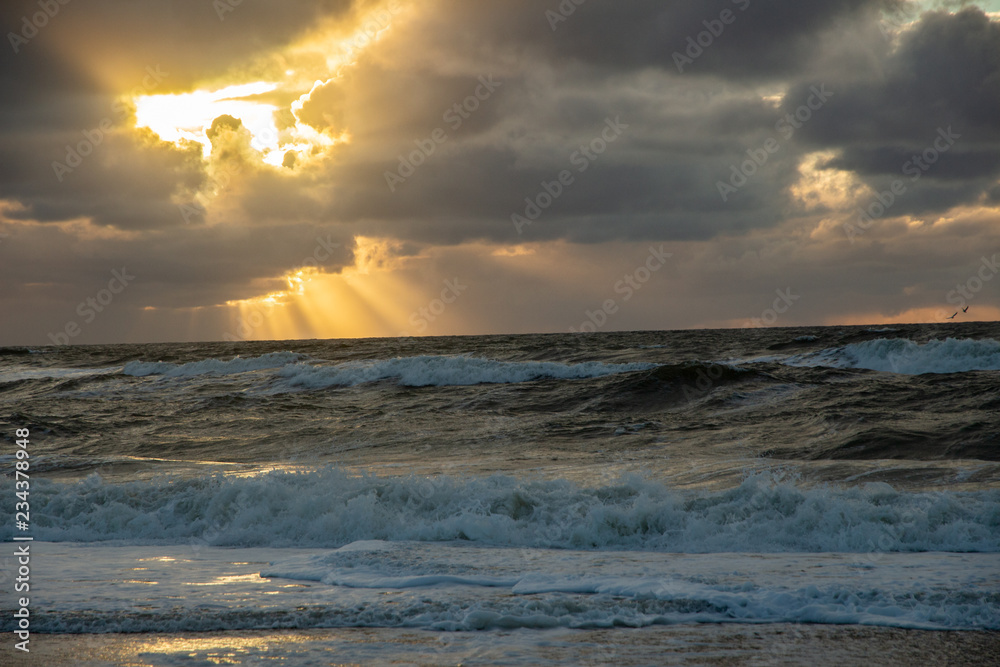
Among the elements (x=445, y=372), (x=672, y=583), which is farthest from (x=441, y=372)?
(x=672, y=583)

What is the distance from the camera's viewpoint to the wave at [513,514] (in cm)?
798

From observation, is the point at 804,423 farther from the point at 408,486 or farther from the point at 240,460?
the point at 240,460

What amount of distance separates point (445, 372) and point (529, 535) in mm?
21622

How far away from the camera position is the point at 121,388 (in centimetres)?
3219

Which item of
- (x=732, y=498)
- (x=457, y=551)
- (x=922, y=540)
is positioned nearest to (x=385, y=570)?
(x=457, y=551)

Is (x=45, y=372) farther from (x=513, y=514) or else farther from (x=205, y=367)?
(x=513, y=514)

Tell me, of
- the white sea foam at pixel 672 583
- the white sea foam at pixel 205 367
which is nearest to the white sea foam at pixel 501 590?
the white sea foam at pixel 672 583

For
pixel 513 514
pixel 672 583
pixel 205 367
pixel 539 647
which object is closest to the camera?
pixel 539 647

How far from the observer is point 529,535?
8.52 metres

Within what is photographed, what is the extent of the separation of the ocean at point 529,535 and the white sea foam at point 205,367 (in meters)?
19.6

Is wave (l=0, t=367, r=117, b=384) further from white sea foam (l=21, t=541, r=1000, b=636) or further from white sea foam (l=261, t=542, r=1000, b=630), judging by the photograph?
white sea foam (l=261, t=542, r=1000, b=630)

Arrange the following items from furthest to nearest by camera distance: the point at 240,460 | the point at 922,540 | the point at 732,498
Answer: the point at 240,460 → the point at 732,498 → the point at 922,540

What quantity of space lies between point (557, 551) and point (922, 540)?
3.93 metres

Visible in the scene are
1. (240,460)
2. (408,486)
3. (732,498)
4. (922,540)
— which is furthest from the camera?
(240,460)
